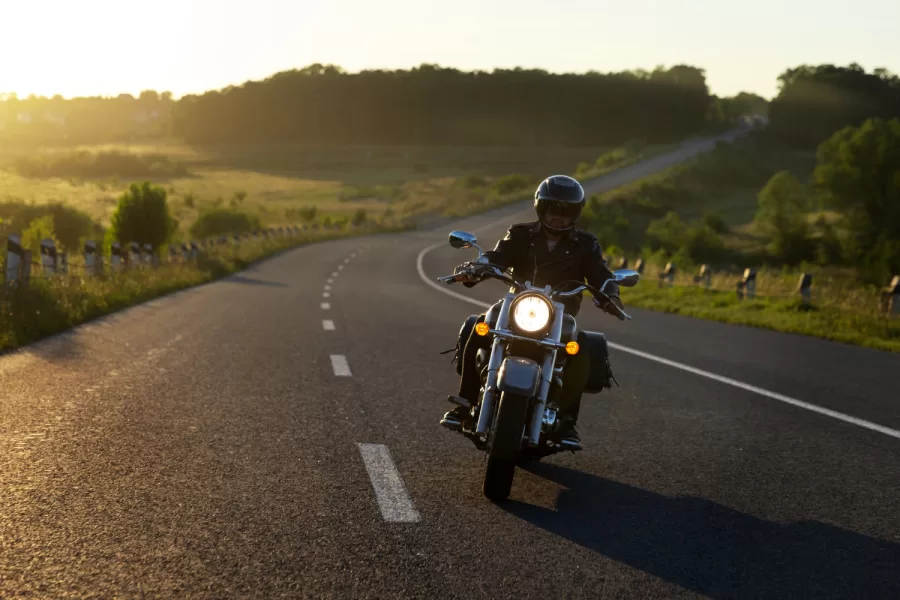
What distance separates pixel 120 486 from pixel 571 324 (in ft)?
8.20

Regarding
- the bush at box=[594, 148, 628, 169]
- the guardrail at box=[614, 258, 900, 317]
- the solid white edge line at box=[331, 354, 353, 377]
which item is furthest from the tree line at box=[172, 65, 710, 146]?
the solid white edge line at box=[331, 354, 353, 377]

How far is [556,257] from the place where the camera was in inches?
259

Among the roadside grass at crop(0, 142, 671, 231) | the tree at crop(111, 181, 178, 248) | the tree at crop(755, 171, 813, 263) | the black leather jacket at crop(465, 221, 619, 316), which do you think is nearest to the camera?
the black leather jacket at crop(465, 221, 619, 316)

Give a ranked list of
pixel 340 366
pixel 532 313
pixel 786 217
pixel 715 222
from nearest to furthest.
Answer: pixel 532 313 < pixel 340 366 < pixel 786 217 < pixel 715 222

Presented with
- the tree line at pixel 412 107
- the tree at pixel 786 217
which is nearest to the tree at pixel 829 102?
the tree line at pixel 412 107

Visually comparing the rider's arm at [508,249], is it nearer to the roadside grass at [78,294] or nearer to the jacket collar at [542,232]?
the jacket collar at [542,232]

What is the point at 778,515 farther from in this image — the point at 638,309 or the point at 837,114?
the point at 837,114

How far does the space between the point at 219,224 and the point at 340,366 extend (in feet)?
197

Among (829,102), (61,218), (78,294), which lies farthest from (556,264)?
(829,102)

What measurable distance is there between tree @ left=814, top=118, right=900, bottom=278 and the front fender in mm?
67298

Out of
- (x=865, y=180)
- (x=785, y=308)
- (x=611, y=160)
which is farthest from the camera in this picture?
(x=611, y=160)

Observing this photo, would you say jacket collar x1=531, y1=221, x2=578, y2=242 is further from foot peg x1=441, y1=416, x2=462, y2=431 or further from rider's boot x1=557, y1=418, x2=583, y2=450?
foot peg x1=441, y1=416, x2=462, y2=431

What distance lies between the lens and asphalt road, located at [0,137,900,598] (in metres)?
4.45

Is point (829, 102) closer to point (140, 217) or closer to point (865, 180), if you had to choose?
point (865, 180)
